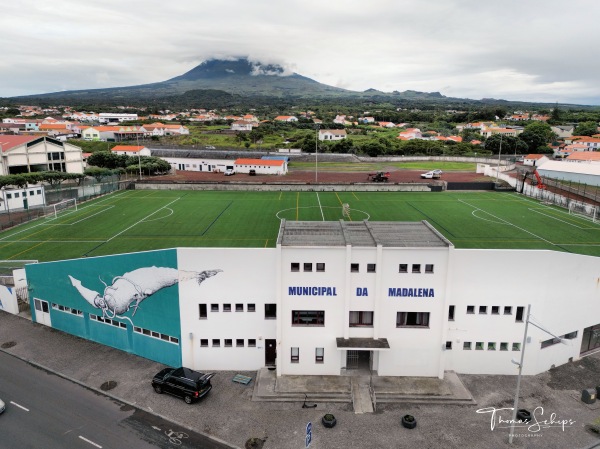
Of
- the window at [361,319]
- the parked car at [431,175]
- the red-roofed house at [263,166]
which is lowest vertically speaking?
the window at [361,319]

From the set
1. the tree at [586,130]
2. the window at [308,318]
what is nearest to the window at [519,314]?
the window at [308,318]

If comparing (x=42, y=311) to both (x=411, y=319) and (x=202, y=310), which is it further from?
(x=411, y=319)

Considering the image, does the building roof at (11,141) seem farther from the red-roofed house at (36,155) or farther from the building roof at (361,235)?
the building roof at (361,235)

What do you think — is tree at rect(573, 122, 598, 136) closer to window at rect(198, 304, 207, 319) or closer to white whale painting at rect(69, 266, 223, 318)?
window at rect(198, 304, 207, 319)

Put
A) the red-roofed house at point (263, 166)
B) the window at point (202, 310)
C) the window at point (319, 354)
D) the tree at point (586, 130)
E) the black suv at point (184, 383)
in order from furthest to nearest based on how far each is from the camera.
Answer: the tree at point (586, 130) → the red-roofed house at point (263, 166) → the window at point (202, 310) → the window at point (319, 354) → the black suv at point (184, 383)

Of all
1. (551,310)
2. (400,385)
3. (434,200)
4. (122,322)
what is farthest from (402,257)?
(434,200)

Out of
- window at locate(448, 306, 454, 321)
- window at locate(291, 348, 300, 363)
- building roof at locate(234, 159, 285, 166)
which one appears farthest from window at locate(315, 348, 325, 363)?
building roof at locate(234, 159, 285, 166)

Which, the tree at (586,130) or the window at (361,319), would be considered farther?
the tree at (586,130)

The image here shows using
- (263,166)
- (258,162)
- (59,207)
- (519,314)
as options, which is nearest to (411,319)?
(519,314)
